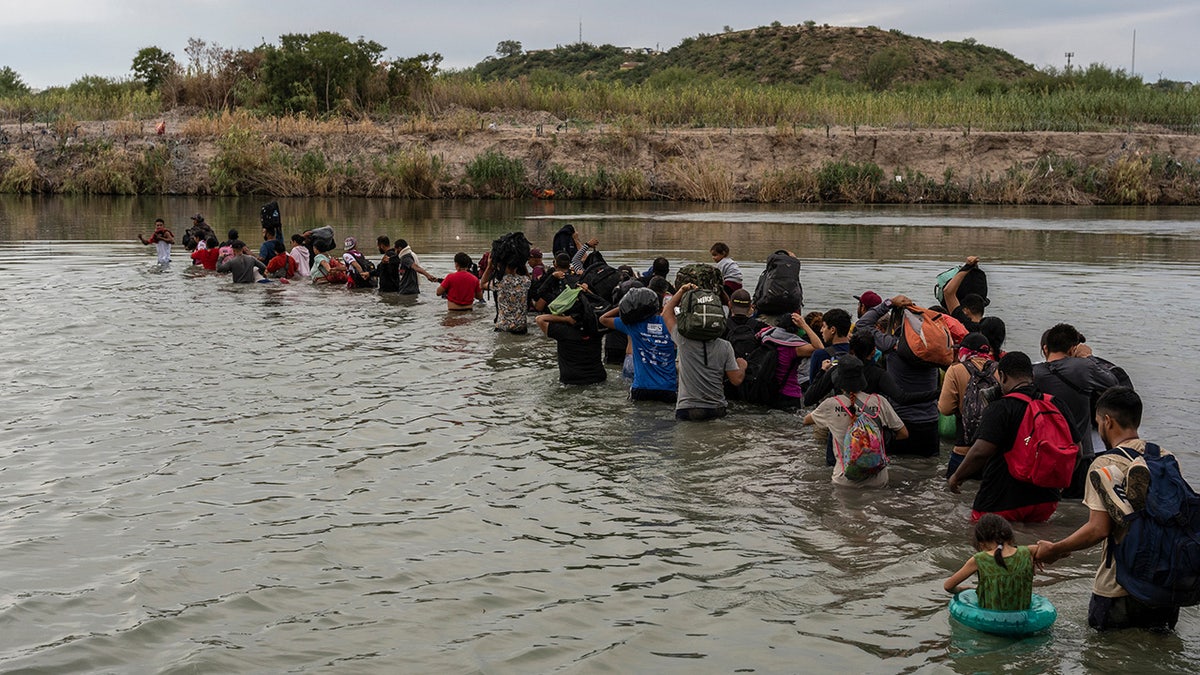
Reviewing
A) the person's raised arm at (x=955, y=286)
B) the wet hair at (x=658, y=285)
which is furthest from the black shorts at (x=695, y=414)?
the person's raised arm at (x=955, y=286)

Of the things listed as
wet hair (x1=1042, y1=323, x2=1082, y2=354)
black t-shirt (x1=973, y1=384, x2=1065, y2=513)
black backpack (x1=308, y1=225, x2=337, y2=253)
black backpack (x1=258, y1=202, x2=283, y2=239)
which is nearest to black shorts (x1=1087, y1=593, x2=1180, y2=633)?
black t-shirt (x1=973, y1=384, x2=1065, y2=513)

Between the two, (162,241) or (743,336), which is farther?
(162,241)

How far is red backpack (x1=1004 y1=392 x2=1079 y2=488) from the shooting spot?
7.70 metres

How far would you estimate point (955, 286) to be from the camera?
1250cm

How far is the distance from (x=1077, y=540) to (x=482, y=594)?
139 inches

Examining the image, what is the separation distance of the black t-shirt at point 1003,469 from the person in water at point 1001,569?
1485 millimetres

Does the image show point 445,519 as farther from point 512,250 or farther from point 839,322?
point 512,250

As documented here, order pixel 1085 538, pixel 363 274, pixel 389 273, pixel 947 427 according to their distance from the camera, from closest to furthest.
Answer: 1. pixel 1085 538
2. pixel 947 427
3. pixel 389 273
4. pixel 363 274

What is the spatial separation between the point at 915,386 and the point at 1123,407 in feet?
13.6

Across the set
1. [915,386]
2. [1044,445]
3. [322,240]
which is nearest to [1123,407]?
[1044,445]

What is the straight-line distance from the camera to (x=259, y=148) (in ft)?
164

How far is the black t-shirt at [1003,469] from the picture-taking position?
7.78 m

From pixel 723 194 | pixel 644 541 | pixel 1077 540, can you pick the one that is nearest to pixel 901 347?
pixel 644 541

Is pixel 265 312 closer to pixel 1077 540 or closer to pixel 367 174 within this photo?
pixel 1077 540
